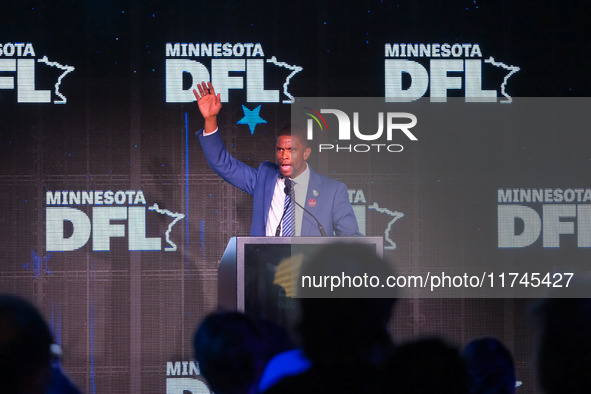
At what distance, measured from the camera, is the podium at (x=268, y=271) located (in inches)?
105

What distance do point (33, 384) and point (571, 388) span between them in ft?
3.07

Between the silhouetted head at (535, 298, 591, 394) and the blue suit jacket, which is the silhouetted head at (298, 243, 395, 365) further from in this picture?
the blue suit jacket

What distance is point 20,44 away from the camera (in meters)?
4.91

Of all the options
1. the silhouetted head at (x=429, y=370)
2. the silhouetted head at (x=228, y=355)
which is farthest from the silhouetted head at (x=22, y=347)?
the silhouetted head at (x=429, y=370)

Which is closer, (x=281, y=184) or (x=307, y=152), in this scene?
(x=281, y=184)

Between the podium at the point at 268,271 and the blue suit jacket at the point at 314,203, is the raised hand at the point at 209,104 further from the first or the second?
the podium at the point at 268,271

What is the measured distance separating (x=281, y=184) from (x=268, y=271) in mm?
1673

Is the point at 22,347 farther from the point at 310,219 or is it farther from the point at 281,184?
the point at 281,184

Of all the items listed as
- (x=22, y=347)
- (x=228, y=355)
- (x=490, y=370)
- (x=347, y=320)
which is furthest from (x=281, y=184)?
(x=22, y=347)

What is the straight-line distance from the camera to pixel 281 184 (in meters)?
4.36

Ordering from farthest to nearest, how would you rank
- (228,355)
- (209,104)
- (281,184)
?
(209,104) → (281,184) → (228,355)

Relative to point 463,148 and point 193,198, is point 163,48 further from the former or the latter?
point 463,148

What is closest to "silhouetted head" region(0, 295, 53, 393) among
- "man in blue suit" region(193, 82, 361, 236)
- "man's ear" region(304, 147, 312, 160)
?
"man in blue suit" region(193, 82, 361, 236)

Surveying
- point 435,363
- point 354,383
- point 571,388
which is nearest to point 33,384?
point 354,383
